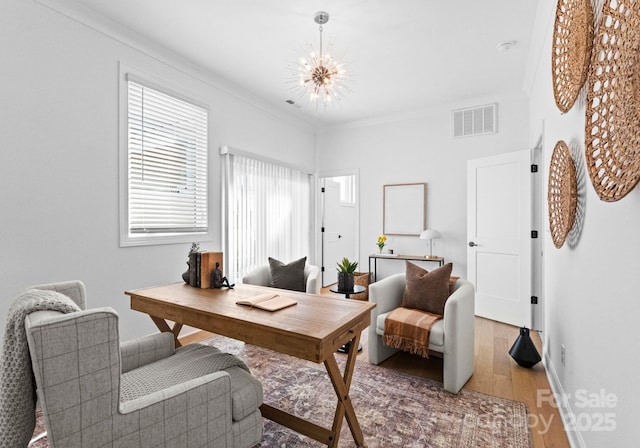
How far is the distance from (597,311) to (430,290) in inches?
54.3

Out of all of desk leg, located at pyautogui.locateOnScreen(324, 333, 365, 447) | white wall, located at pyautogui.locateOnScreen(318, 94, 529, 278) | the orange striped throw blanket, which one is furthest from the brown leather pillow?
white wall, located at pyautogui.locateOnScreen(318, 94, 529, 278)

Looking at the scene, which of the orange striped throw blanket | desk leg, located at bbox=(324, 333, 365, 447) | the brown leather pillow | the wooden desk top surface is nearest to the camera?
the wooden desk top surface

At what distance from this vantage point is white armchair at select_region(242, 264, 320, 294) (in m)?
3.31

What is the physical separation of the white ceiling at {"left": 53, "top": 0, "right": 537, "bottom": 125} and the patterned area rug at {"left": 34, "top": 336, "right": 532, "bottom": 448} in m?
2.94

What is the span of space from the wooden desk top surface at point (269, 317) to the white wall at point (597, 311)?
1027mm

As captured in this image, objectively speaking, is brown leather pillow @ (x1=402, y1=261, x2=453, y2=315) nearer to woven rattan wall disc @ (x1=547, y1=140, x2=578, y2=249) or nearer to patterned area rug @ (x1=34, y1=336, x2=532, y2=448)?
patterned area rug @ (x1=34, y1=336, x2=532, y2=448)

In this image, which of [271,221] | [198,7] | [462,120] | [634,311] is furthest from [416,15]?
[271,221]

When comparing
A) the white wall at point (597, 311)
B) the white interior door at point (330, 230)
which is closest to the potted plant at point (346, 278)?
the white wall at point (597, 311)

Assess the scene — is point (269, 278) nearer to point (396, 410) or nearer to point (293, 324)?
point (396, 410)

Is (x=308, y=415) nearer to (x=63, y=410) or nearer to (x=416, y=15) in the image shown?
(x=63, y=410)

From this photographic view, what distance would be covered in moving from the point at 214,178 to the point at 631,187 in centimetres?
361

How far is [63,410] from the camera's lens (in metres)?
1.01

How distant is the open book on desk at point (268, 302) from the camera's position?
1.79 meters

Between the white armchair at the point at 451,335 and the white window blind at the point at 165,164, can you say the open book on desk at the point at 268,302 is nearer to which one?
the white armchair at the point at 451,335
